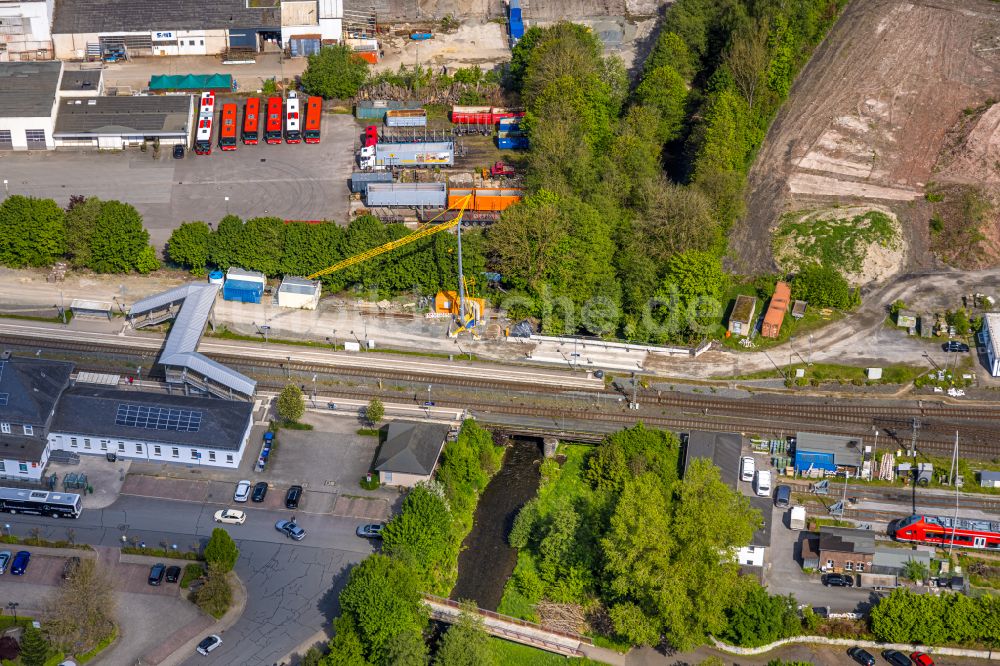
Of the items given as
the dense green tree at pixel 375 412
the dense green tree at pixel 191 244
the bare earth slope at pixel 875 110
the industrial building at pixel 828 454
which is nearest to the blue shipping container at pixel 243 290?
→ the dense green tree at pixel 191 244

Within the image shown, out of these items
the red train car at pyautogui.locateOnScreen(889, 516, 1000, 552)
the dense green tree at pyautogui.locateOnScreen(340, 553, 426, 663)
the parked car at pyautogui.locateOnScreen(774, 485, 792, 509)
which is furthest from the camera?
the parked car at pyautogui.locateOnScreen(774, 485, 792, 509)

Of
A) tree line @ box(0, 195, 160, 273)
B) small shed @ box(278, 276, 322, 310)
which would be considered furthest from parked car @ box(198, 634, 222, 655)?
tree line @ box(0, 195, 160, 273)

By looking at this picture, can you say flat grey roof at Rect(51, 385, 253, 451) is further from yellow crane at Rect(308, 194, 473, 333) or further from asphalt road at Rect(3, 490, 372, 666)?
yellow crane at Rect(308, 194, 473, 333)

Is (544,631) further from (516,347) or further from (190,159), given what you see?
(190,159)

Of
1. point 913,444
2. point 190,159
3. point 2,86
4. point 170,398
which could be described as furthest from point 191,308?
point 913,444

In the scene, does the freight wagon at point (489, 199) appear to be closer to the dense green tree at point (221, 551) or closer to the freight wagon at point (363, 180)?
the freight wagon at point (363, 180)

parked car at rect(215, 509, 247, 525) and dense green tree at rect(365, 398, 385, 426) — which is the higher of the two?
dense green tree at rect(365, 398, 385, 426)
